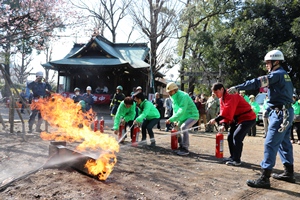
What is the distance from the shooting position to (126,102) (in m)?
7.98

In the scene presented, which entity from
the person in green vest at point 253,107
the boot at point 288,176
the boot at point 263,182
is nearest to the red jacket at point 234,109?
the boot at point 288,176

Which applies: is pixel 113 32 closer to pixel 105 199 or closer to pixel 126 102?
pixel 126 102

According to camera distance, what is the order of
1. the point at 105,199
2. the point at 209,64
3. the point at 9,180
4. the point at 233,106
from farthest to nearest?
the point at 209,64 → the point at 233,106 → the point at 9,180 → the point at 105,199

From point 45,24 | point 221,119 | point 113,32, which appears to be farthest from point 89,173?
point 113,32

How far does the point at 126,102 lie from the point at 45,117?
384cm

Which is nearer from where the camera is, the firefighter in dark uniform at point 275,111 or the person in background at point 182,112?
the firefighter in dark uniform at point 275,111

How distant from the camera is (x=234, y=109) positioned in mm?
5883

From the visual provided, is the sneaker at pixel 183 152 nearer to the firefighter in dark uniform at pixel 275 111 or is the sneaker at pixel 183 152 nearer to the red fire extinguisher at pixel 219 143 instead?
the red fire extinguisher at pixel 219 143

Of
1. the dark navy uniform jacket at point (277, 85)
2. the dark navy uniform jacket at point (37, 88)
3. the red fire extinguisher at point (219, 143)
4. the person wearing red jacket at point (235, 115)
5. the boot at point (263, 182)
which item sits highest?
the dark navy uniform jacket at point (37, 88)

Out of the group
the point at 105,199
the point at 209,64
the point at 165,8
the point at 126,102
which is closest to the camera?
the point at 105,199

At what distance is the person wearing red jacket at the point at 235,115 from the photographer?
5.86m

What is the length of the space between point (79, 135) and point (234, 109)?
190 inches

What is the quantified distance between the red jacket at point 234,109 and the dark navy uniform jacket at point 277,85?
40.1 inches

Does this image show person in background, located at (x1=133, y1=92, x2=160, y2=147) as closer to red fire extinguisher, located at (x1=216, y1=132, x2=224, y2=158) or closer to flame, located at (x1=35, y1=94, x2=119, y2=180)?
flame, located at (x1=35, y1=94, x2=119, y2=180)
